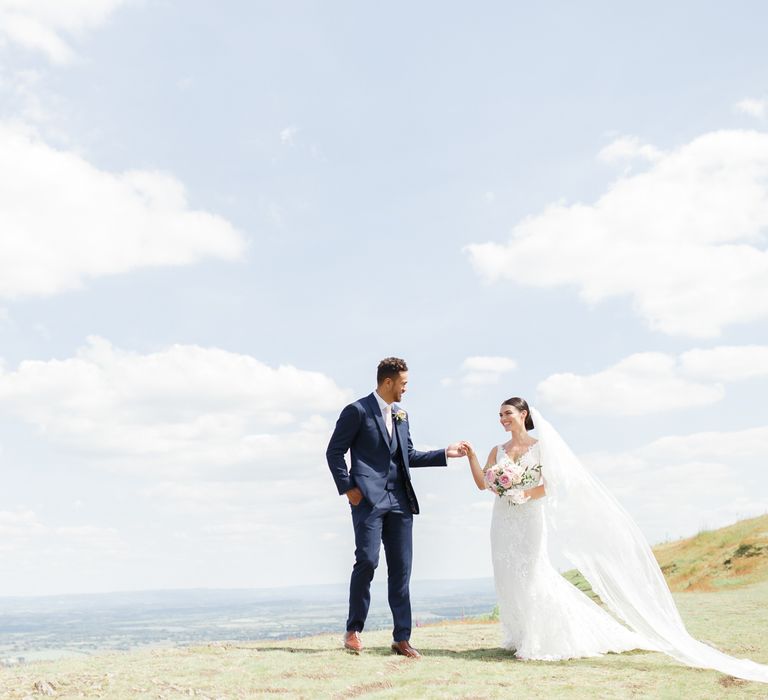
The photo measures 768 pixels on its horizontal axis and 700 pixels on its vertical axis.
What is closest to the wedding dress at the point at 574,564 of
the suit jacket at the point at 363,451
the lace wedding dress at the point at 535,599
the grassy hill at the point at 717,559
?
the lace wedding dress at the point at 535,599

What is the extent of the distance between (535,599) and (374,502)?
7.03 ft

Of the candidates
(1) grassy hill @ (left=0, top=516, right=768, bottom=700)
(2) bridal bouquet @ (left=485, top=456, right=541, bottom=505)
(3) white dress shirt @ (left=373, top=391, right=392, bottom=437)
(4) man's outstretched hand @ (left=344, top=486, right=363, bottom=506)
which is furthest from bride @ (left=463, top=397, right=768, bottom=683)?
(4) man's outstretched hand @ (left=344, top=486, right=363, bottom=506)

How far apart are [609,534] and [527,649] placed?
1.69m

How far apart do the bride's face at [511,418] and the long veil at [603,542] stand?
0.58 feet

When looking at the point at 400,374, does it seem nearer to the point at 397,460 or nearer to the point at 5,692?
the point at 397,460

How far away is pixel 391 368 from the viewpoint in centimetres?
903

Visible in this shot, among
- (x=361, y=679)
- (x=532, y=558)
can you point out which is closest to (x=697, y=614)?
(x=532, y=558)

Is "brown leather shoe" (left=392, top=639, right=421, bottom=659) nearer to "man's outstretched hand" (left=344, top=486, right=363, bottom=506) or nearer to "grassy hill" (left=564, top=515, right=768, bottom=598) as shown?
"man's outstretched hand" (left=344, top=486, right=363, bottom=506)

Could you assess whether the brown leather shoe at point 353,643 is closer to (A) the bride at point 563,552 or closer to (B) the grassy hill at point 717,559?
(A) the bride at point 563,552

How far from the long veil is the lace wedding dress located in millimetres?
188

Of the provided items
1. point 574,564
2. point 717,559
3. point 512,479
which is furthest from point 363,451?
point 717,559

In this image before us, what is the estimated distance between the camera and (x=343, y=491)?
897 cm

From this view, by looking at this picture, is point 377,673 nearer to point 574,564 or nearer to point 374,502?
point 374,502

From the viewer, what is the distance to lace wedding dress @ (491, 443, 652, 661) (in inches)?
352
